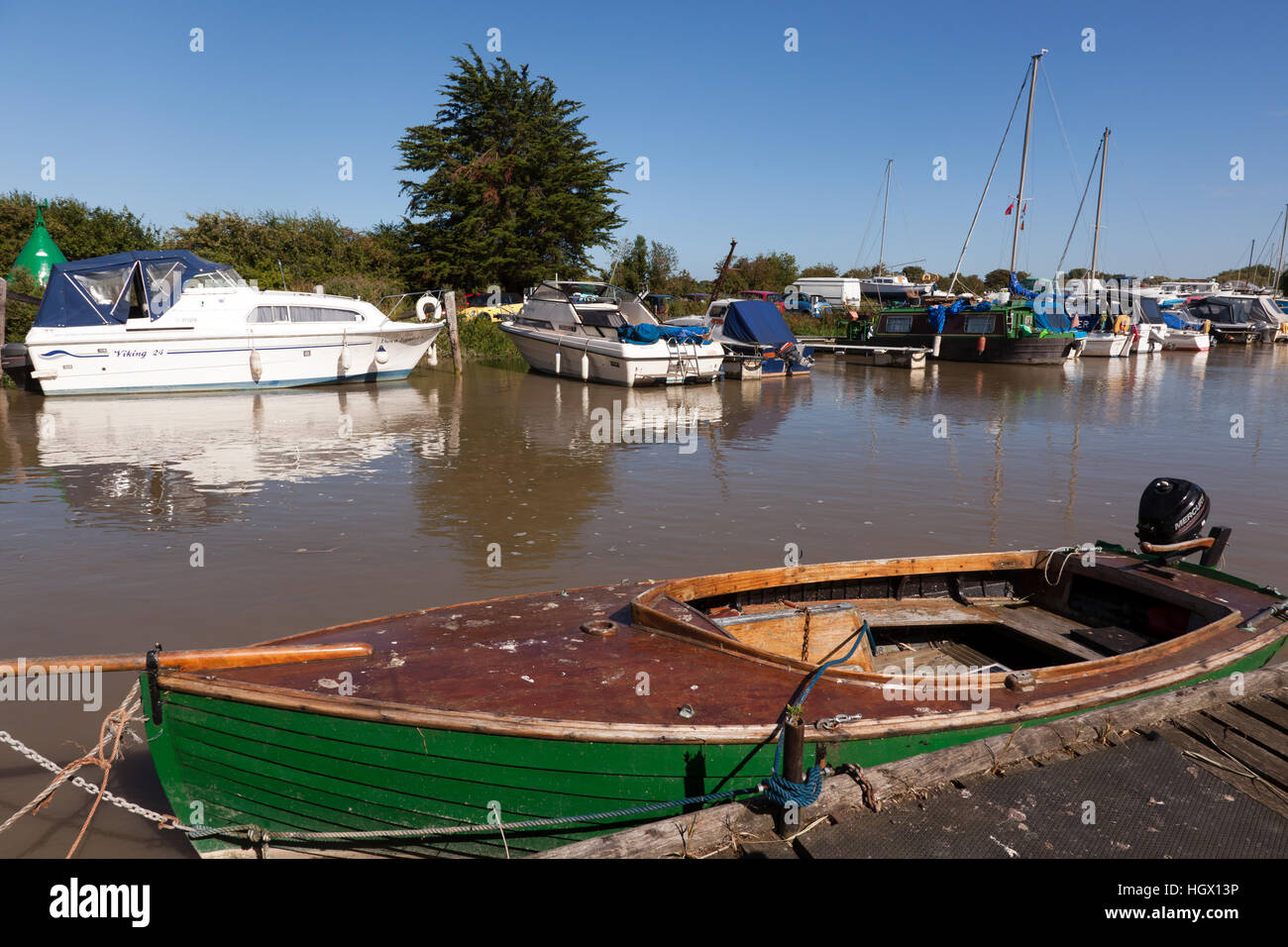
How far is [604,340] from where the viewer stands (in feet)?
77.5

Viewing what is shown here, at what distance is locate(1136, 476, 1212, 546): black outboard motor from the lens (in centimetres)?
623

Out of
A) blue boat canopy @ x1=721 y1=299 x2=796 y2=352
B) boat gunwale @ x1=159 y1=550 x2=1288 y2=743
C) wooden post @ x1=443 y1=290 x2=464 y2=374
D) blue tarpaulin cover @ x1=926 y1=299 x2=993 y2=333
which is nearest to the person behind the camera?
boat gunwale @ x1=159 y1=550 x2=1288 y2=743

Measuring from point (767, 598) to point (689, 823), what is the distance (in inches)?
105

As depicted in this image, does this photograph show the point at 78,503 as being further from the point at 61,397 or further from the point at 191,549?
the point at 61,397

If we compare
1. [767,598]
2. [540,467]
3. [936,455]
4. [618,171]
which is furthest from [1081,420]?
[618,171]

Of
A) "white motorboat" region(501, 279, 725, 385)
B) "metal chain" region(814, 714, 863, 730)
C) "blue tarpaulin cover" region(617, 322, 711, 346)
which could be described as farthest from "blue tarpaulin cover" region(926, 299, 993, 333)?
"metal chain" region(814, 714, 863, 730)

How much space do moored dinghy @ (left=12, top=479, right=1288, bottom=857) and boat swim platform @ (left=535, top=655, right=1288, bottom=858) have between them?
0.14 metres

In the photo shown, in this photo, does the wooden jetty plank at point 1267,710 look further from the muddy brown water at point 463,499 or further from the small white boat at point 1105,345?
the small white boat at point 1105,345

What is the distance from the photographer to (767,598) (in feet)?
19.7

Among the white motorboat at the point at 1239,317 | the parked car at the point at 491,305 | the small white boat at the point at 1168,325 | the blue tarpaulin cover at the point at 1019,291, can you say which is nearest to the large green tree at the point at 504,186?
the parked car at the point at 491,305

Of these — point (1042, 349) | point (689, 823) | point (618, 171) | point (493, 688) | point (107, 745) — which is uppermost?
point (618, 171)

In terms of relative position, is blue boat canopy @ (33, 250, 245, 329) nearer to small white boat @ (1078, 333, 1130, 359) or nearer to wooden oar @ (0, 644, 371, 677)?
wooden oar @ (0, 644, 371, 677)

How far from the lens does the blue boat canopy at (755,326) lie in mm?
27922

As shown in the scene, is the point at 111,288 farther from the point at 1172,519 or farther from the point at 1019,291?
the point at 1019,291
